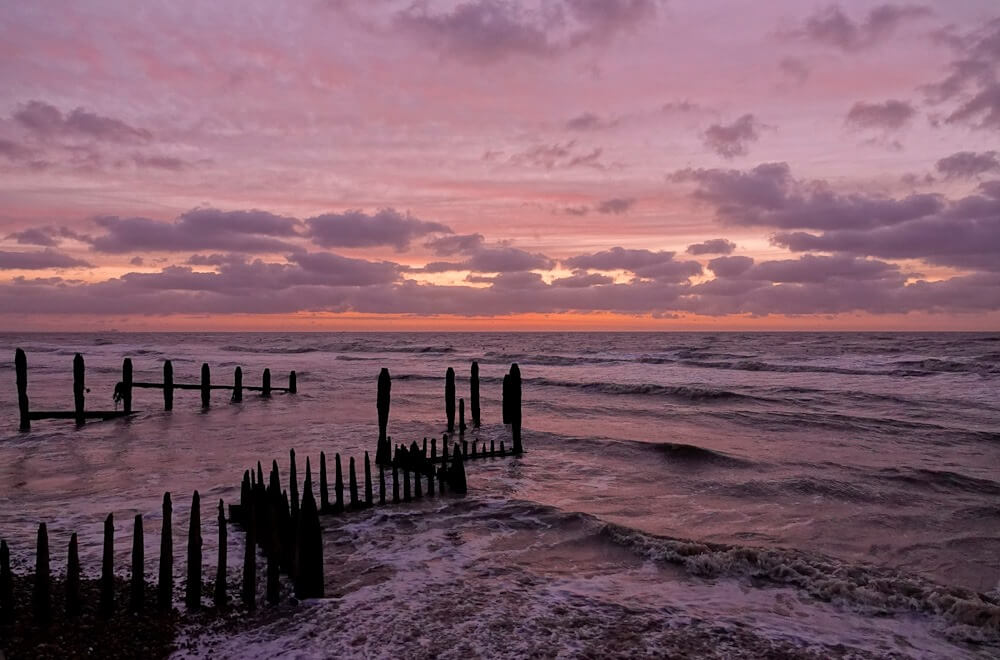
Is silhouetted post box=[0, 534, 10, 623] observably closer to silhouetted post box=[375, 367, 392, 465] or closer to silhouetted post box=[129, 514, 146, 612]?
silhouetted post box=[129, 514, 146, 612]

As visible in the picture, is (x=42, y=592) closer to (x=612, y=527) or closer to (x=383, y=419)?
(x=612, y=527)

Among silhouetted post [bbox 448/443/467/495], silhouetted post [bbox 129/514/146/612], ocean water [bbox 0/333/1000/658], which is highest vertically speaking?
silhouetted post [bbox 129/514/146/612]

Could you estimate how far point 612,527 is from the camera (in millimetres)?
12172

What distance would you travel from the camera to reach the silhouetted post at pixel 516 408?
63.9 feet

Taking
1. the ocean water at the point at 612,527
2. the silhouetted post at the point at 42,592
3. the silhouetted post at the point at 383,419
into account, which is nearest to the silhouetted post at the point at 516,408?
the ocean water at the point at 612,527

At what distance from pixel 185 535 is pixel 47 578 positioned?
412cm

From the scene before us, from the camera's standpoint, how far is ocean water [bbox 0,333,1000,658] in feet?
26.4

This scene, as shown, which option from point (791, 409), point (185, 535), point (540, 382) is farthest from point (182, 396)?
point (791, 409)

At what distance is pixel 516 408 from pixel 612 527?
8.31 meters

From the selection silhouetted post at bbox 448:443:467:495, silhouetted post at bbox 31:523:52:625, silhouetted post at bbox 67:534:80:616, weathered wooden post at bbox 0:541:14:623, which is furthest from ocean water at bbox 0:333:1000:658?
weathered wooden post at bbox 0:541:14:623

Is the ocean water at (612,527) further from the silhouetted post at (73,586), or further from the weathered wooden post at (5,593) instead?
the weathered wooden post at (5,593)

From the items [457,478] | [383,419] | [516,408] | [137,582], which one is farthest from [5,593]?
[516,408]

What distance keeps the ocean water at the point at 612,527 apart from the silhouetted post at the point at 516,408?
28.6 inches

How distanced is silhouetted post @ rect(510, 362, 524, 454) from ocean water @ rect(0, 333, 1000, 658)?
725 millimetres
